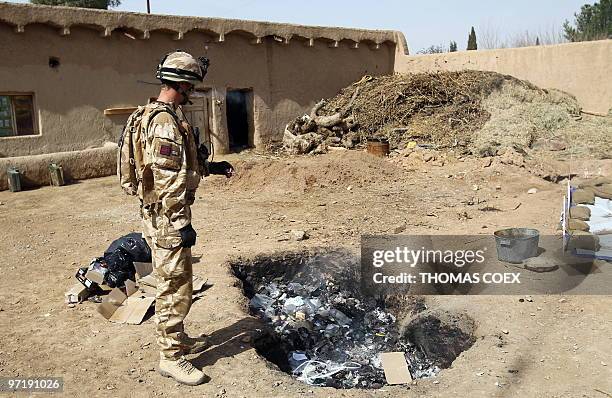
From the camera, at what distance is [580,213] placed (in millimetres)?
5051

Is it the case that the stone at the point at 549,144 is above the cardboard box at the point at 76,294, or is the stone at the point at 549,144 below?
above

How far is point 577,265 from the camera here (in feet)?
15.7

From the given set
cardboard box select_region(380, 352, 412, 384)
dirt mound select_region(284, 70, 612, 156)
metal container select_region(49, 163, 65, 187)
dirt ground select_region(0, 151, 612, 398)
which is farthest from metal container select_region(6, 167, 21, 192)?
cardboard box select_region(380, 352, 412, 384)

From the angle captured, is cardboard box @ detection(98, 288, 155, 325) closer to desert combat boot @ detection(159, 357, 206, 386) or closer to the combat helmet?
desert combat boot @ detection(159, 357, 206, 386)

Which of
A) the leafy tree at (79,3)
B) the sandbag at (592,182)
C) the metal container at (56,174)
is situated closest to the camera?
the sandbag at (592,182)

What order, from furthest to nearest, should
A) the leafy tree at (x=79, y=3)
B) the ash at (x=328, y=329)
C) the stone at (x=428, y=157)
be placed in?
the leafy tree at (x=79, y=3) < the stone at (x=428, y=157) < the ash at (x=328, y=329)

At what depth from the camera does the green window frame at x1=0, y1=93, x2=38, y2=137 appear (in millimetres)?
9513

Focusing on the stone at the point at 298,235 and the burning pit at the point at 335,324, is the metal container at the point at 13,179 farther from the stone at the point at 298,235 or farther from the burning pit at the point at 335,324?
the burning pit at the point at 335,324

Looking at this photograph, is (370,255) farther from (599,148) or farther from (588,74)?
(588,74)

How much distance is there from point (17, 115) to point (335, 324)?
7886mm

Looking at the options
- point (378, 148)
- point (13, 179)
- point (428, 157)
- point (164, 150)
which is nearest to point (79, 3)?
point (13, 179)

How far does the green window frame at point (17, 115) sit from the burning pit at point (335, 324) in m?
6.50

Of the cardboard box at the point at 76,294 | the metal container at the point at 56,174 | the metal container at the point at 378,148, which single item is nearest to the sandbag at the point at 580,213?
the cardboard box at the point at 76,294

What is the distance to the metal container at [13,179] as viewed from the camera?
360 inches
